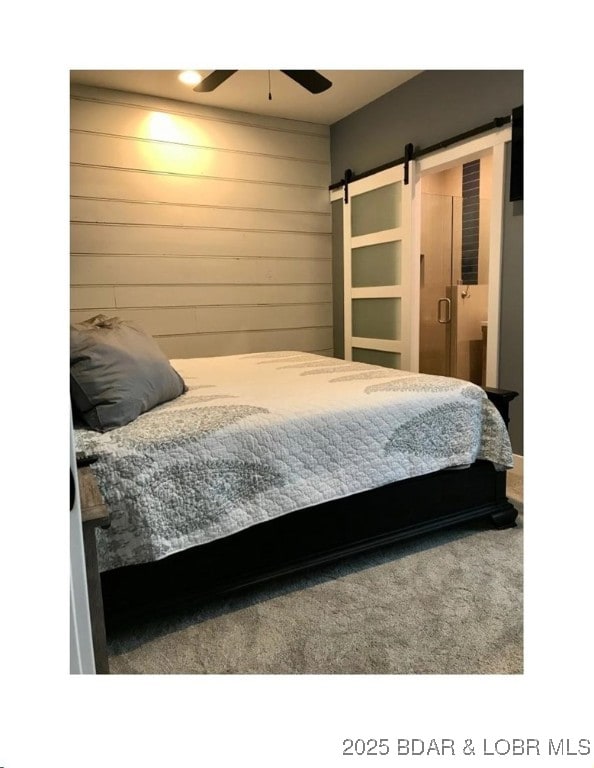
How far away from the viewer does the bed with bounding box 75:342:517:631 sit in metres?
1.50

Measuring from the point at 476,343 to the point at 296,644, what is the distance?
10.6 ft

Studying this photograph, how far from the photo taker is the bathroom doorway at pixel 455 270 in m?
4.14

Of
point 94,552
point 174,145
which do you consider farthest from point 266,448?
point 174,145

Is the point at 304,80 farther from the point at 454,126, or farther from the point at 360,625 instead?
the point at 360,625

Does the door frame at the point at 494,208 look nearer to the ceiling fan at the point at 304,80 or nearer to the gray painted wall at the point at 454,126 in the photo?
the gray painted wall at the point at 454,126

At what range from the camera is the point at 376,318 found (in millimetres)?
3752

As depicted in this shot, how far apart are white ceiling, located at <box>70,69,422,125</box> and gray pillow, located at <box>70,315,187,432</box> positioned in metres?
1.91

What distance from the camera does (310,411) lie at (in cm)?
179

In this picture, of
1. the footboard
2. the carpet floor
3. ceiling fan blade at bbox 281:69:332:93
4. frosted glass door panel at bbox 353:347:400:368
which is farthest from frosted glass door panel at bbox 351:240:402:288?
the carpet floor

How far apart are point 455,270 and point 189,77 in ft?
8.40
